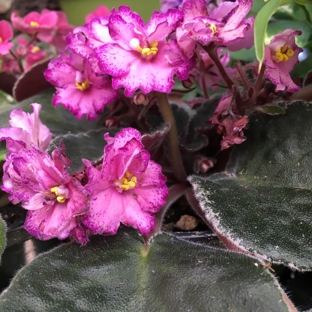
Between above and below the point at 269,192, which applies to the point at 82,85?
above

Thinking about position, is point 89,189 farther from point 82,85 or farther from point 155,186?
point 82,85

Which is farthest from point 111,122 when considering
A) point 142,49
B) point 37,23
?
point 37,23

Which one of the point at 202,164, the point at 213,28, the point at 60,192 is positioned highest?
the point at 213,28

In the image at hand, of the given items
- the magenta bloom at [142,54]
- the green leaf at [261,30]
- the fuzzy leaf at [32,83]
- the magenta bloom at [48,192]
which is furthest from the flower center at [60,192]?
the fuzzy leaf at [32,83]

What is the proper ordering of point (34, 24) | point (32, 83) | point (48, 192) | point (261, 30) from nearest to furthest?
1. point (261, 30)
2. point (48, 192)
3. point (32, 83)
4. point (34, 24)

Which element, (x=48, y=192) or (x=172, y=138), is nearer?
(x=48, y=192)

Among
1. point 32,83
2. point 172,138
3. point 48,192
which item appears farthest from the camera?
point 32,83
